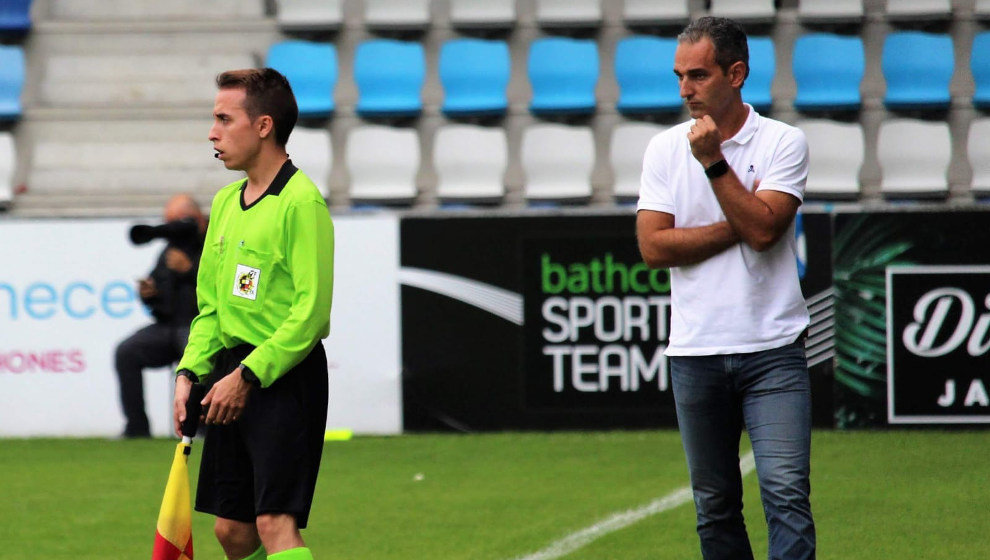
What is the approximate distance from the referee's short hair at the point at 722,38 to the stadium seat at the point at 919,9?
972 cm

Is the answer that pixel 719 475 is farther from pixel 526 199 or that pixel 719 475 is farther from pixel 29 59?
pixel 29 59

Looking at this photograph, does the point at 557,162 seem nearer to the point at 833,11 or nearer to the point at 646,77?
the point at 646,77

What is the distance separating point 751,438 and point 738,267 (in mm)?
522

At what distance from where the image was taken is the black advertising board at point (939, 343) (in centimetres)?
1002

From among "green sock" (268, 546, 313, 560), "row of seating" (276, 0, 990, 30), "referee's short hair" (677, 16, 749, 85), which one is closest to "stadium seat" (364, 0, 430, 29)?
"row of seating" (276, 0, 990, 30)

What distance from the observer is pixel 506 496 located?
26.5 ft

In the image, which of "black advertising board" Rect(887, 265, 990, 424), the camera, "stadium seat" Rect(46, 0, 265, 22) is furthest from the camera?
"stadium seat" Rect(46, 0, 265, 22)

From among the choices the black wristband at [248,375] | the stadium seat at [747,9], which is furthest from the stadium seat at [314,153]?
the black wristband at [248,375]

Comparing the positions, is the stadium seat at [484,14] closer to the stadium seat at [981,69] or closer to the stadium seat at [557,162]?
the stadium seat at [557,162]

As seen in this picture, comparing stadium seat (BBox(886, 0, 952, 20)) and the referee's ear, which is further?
stadium seat (BBox(886, 0, 952, 20))

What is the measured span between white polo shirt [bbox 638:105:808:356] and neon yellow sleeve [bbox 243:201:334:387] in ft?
3.36

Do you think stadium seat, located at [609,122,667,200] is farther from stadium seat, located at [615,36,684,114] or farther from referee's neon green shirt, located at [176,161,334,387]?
referee's neon green shirt, located at [176,161,334,387]

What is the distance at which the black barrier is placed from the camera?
1036cm

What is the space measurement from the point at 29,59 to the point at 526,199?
17.0 feet
